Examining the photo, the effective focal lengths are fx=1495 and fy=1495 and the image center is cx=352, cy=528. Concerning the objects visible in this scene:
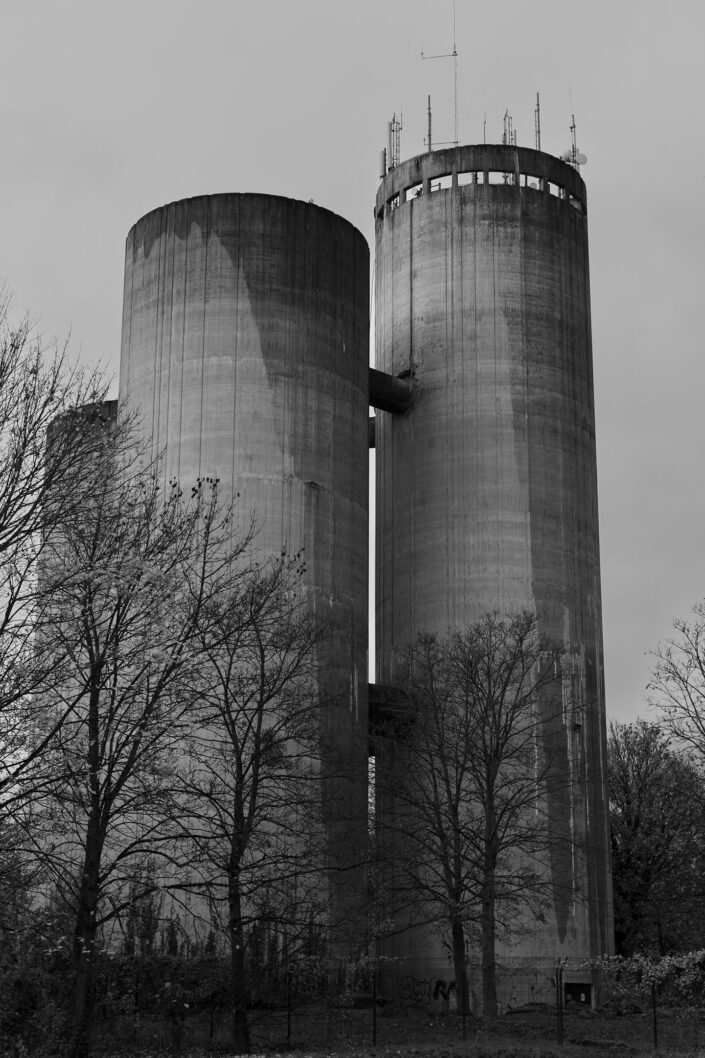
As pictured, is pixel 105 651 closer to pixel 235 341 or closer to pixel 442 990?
pixel 235 341

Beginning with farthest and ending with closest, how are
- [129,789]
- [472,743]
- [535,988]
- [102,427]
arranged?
1. [535,988]
2. [472,743]
3. [129,789]
4. [102,427]

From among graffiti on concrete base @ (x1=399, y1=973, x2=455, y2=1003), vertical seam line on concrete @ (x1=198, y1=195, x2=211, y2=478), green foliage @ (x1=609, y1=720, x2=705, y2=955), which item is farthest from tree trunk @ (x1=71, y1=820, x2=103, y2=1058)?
green foliage @ (x1=609, y1=720, x2=705, y2=955)

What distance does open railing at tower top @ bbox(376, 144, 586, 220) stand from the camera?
62.8m

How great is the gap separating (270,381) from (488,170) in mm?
16586

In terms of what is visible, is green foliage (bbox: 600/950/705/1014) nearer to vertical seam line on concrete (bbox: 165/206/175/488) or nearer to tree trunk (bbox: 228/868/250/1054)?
tree trunk (bbox: 228/868/250/1054)

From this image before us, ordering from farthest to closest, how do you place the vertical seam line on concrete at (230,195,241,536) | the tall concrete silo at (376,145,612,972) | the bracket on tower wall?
the bracket on tower wall
the tall concrete silo at (376,145,612,972)
the vertical seam line on concrete at (230,195,241,536)

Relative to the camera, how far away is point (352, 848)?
42.9 m

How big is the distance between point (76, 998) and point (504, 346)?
36.6 meters

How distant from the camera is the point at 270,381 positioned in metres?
52.6

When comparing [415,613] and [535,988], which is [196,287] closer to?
[415,613]

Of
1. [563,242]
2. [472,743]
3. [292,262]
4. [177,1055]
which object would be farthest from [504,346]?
[177,1055]

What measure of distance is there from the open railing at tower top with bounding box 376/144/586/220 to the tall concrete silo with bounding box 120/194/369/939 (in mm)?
9685

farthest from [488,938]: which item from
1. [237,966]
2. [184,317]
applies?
[184,317]

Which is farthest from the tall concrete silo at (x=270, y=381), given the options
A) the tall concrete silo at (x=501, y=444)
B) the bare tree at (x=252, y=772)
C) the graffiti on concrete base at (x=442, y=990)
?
the bare tree at (x=252, y=772)
